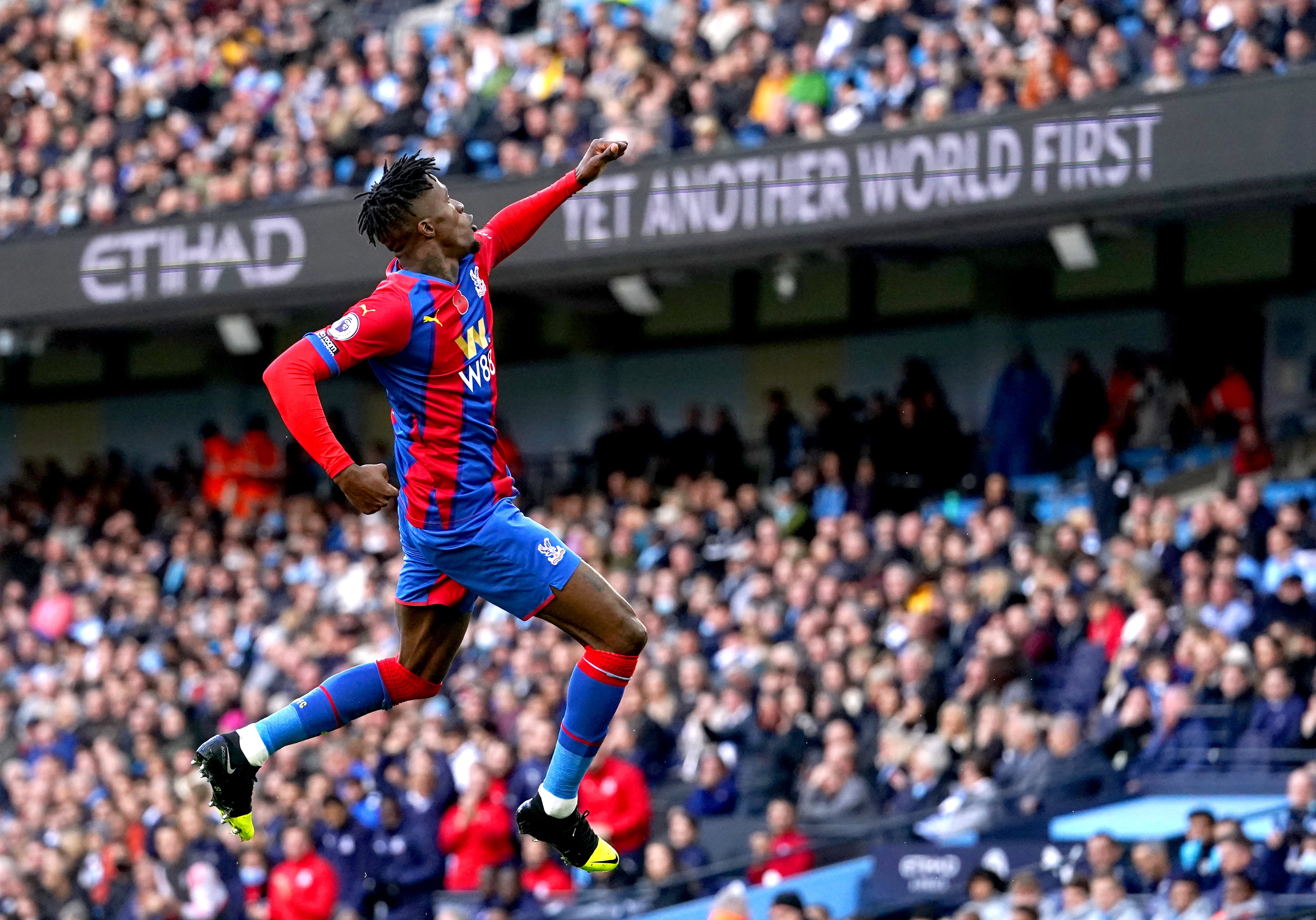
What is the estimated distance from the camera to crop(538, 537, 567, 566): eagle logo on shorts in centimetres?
657

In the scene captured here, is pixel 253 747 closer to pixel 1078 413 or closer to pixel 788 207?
pixel 788 207

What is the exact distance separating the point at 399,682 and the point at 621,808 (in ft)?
18.8

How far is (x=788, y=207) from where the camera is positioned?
1546 centimetres

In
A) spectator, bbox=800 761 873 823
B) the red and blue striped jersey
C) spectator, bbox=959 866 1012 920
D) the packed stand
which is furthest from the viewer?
spectator, bbox=800 761 873 823

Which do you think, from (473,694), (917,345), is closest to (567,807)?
(473,694)

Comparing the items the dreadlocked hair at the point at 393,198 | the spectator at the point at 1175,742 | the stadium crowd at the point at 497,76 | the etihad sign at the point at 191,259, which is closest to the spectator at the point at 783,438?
the stadium crowd at the point at 497,76

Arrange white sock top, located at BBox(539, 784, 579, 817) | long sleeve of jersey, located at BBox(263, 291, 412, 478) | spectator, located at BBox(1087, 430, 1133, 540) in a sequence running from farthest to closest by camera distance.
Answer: spectator, located at BBox(1087, 430, 1133, 540), white sock top, located at BBox(539, 784, 579, 817), long sleeve of jersey, located at BBox(263, 291, 412, 478)

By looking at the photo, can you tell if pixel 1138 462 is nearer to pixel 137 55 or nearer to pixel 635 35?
pixel 635 35


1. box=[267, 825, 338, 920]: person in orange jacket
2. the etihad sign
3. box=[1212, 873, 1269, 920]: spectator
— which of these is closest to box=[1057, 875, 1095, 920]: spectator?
box=[1212, 873, 1269, 920]: spectator

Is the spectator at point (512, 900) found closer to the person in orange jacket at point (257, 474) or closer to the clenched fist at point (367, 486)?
the clenched fist at point (367, 486)

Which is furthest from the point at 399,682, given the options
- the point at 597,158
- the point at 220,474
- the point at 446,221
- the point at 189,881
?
the point at 220,474

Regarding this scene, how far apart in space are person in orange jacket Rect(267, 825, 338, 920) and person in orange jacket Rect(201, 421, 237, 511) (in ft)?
21.2

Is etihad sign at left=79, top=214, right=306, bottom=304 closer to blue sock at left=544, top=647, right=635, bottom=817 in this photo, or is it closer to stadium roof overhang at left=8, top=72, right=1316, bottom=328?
stadium roof overhang at left=8, top=72, right=1316, bottom=328

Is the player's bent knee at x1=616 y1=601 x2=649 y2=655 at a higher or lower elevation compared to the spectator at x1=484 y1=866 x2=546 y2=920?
higher
